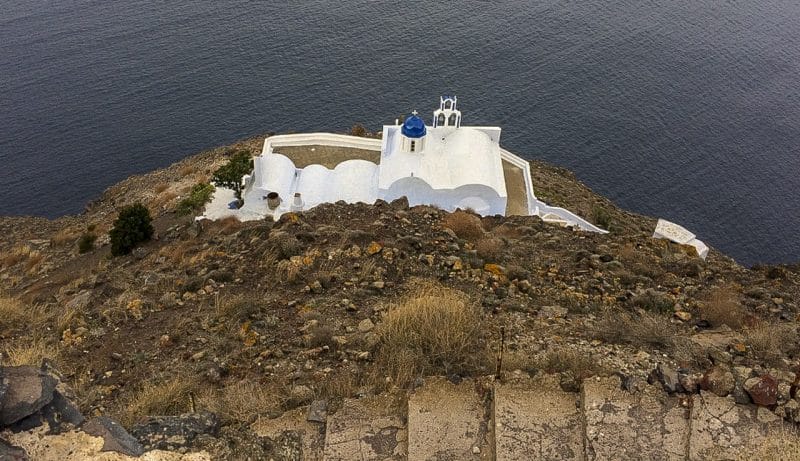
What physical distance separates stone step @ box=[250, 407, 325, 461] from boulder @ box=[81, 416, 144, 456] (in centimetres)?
163

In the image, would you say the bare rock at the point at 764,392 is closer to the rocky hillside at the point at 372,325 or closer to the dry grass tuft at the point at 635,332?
the rocky hillside at the point at 372,325

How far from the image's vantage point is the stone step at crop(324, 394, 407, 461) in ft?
24.9

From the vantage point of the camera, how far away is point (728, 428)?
7648mm

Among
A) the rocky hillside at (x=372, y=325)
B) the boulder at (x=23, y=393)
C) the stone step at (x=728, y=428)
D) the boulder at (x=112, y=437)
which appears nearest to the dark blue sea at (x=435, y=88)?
the rocky hillside at (x=372, y=325)

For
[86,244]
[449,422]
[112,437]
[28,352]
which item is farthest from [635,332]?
[86,244]

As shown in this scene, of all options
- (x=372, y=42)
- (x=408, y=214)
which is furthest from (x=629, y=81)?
(x=408, y=214)

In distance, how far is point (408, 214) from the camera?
18.2 meters

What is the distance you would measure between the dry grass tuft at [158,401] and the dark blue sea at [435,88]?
1329 inches

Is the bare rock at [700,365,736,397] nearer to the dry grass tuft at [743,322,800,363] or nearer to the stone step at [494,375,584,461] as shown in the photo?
the stone step at [494,375,584,461]

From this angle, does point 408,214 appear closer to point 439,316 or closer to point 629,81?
point 439,316

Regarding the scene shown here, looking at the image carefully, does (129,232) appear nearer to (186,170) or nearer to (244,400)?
(244,400)

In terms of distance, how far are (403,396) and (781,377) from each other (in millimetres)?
5734

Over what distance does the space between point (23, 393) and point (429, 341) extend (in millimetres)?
5369

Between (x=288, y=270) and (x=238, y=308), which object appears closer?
(x=238, y=308)
